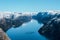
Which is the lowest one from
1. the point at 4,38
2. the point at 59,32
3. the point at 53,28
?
the point at 4,38

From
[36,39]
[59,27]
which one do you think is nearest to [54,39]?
[36,39]

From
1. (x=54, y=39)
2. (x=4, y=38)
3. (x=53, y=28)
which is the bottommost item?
(x=4, y=38)

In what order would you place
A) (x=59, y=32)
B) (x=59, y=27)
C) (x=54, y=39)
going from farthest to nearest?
(x=59, y=27) < (x=59, y=32) < (x=54, y=39)

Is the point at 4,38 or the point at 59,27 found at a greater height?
the point at 59,27

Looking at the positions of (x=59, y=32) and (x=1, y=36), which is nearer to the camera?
(x=1, y=36)

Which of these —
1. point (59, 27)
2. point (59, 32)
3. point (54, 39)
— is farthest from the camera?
point (59, 27)

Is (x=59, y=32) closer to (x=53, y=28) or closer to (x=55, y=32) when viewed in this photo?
(x=55, y=32)

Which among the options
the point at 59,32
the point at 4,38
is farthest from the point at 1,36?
the point at 59,32

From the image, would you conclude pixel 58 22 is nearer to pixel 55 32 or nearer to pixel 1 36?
pixel 55 32

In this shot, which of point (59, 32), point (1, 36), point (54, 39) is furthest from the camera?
point (59, 32)
